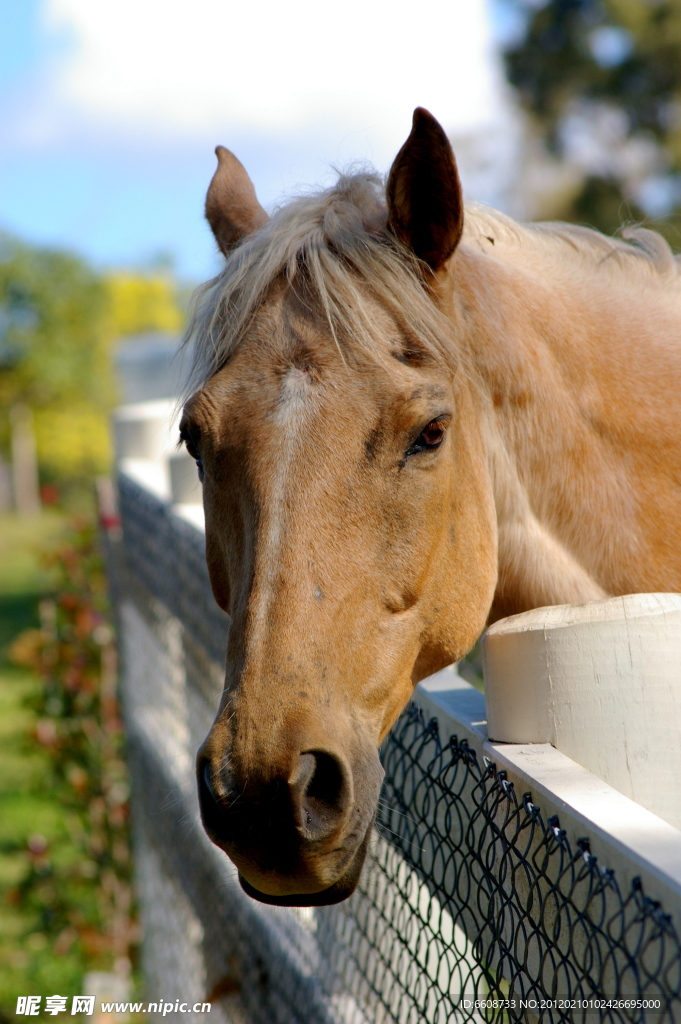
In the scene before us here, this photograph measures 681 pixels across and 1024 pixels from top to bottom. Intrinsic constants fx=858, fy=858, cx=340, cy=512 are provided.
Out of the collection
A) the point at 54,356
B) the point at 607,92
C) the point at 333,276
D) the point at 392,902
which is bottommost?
the point at 392,902

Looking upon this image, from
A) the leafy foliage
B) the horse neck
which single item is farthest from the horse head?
the leafy foliage

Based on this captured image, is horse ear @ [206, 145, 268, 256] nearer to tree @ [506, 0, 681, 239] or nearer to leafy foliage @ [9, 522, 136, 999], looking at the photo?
leafy foliage @ [9, 522, 136, 999]

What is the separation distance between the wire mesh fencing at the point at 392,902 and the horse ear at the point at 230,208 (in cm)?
105

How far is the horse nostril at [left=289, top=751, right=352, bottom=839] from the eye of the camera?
4.72ft

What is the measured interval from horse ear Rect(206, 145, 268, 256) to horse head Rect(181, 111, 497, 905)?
184mm

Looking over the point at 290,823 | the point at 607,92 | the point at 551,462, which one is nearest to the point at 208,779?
the point at 290,823

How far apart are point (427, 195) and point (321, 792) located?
4.46 ft

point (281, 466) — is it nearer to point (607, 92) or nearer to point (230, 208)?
→ point (230, 208)

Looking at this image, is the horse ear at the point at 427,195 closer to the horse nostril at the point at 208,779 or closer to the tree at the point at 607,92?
the horse nostril at the point at 208,779

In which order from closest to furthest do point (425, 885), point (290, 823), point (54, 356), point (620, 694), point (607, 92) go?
point (620, 694) → point (290, 823) → point (425, 885) → point (607, 92) → point (54, 356)

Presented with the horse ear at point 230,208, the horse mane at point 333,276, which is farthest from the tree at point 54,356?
the horse mane at point 333,276

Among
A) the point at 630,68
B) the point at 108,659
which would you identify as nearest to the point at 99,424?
the point at 630,68

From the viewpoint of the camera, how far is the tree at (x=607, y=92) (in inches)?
782

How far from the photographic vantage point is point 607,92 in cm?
2092
